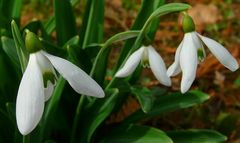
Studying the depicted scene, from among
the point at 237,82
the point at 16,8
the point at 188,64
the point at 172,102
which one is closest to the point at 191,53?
the point at 188,64

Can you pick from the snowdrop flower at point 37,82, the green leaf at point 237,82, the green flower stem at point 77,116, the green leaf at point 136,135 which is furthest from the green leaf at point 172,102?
the snowdrop flower at point 37,82

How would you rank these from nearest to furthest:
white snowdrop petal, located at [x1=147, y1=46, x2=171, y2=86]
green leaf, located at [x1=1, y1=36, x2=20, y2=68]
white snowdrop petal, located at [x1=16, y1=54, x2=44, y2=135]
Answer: white snowdrop petal, located at [x1=16, y1=54, x2=44, y2=135], white snowdrop petal, located at [x1=147, y1=46, x2=171, y2=86], green leaf, located at [x1=1, y1=36, x2=20, y2=68]

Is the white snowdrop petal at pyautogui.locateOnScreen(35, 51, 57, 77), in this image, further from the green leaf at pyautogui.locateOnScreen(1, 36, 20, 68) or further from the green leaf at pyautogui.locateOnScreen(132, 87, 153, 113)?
the green leaf at pyautogui.locateOnScreen(132, 87, 153, 113)

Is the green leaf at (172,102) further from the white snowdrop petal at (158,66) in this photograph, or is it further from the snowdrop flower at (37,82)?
the snowdrop flower at (37,82)

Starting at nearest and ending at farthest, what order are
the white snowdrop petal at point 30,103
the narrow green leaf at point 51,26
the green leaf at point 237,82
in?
the white snowdrop petal at point 30,103, the narrow green leaf at point 51,26, the green leaf at point 237,82

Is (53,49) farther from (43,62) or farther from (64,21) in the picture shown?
(43,62)

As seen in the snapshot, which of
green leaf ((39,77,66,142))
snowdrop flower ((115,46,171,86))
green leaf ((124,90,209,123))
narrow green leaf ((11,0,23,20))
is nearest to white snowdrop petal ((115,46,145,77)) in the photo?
snowdrop flower ((115,46,171,86))
